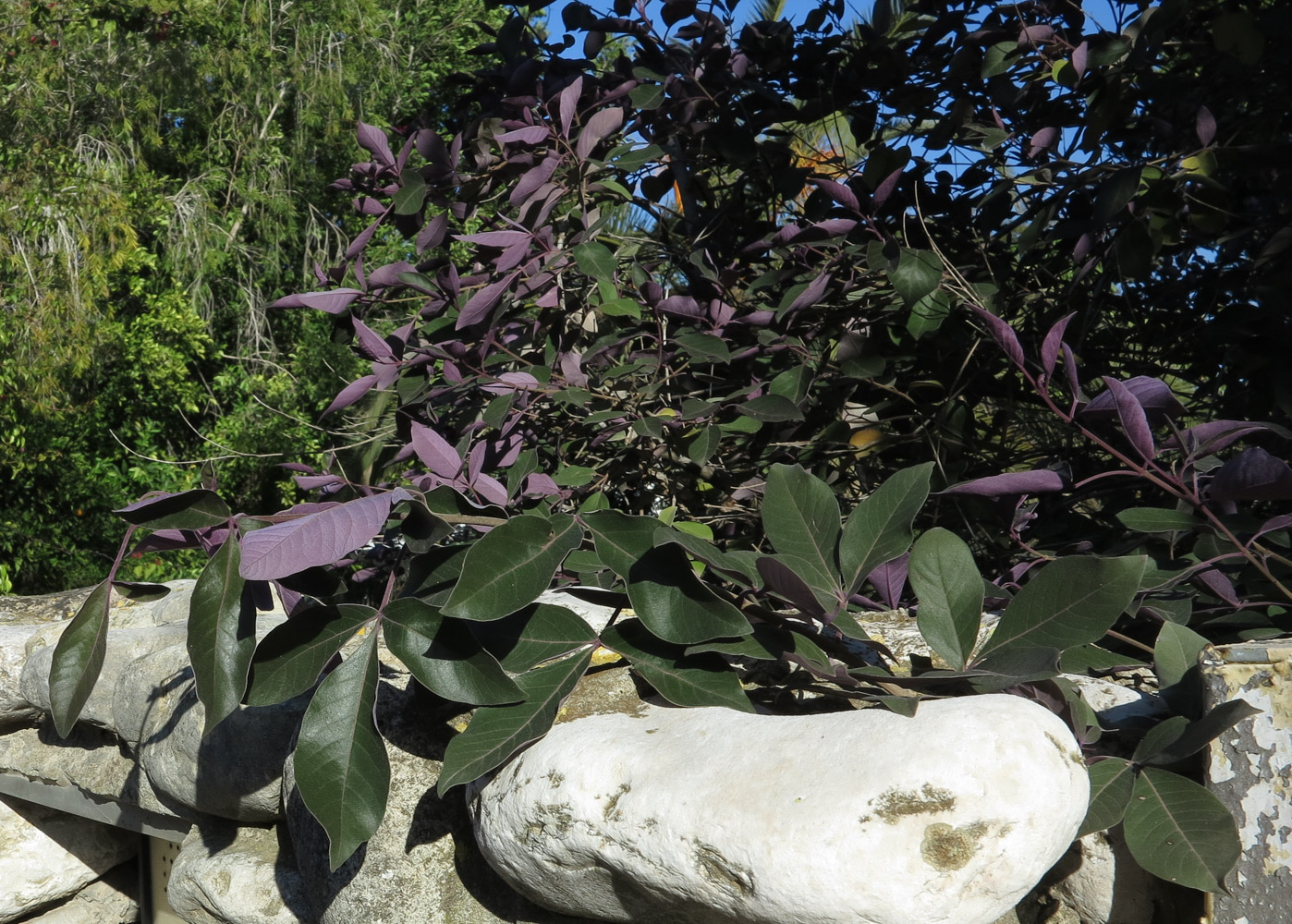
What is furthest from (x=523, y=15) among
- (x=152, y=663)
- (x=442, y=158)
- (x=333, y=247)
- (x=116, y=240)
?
(x=333, y=247)

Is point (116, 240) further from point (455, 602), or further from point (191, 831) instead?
point (455, 602)

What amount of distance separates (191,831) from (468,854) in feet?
2.42

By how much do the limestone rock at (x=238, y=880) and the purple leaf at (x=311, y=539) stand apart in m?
0.68

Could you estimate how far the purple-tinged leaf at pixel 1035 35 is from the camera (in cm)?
143

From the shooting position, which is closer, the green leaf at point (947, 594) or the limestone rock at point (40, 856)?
the green leaf at point (947, 594)

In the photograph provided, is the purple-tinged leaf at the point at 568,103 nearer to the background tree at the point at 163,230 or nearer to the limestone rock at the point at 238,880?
the limestone rock at the point at 238,880

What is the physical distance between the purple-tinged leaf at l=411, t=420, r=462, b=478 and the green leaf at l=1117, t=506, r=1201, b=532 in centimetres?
72

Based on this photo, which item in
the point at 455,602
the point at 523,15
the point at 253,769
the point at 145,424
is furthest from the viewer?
the point at 145,424

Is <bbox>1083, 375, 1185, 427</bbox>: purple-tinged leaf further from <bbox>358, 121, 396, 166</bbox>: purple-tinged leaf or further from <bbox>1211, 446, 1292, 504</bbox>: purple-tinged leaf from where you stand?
<bbox>358, 121, 396, 166</bbox>: purple-tinged leaf

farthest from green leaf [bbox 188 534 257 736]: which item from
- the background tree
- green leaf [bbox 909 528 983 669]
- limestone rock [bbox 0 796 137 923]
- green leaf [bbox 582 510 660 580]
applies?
the background tree

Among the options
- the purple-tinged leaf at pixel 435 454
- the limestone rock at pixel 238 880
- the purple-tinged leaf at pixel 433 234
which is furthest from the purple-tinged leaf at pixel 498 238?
the limestone rock at pixel 238 880

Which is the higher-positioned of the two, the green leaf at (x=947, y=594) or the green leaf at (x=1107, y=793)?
the green leaf at (x=947, y=594)

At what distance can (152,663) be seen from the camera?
61.0 inches

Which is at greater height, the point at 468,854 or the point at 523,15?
the point at 523,15
